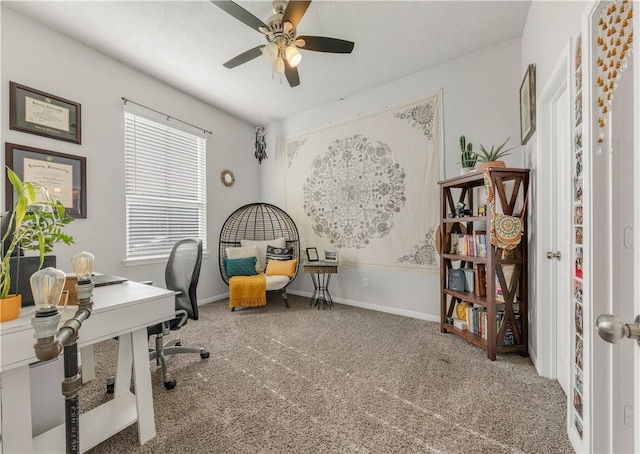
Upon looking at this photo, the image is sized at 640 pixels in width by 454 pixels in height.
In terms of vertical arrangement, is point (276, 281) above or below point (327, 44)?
below

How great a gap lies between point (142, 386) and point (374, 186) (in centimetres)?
291

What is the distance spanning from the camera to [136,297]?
1.31 metres

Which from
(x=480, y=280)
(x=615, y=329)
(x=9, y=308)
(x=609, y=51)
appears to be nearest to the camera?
(x=615, y=329)

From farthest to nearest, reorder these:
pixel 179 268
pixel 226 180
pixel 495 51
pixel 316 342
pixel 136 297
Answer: pixel 226 180, pixel 495 51, pixel 316 342, pixel 179 268, pixel 136 297

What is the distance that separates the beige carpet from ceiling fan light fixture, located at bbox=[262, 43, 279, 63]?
2334 millimetres

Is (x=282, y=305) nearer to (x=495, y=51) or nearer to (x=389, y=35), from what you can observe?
(x=389, y=35)

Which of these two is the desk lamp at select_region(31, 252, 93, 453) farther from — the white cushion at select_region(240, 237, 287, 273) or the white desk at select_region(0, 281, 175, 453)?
the white cushion at select_region(240, 237, 287, 273)

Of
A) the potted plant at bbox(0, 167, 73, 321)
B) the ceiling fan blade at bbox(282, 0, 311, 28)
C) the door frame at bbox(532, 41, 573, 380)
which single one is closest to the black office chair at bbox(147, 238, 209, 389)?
the potted plant at bbox(0, 167, 73, 321)

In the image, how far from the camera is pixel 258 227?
4.46 metres

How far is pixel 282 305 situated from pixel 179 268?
1.77 metres

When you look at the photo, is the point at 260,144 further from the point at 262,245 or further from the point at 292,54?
the point at 292,54

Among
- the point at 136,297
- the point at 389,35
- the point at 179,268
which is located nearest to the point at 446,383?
the point at 136,297

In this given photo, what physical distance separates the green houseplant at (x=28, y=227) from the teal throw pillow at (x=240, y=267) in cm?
250

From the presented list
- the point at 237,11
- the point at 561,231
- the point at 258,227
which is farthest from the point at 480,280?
the point at 258,227
